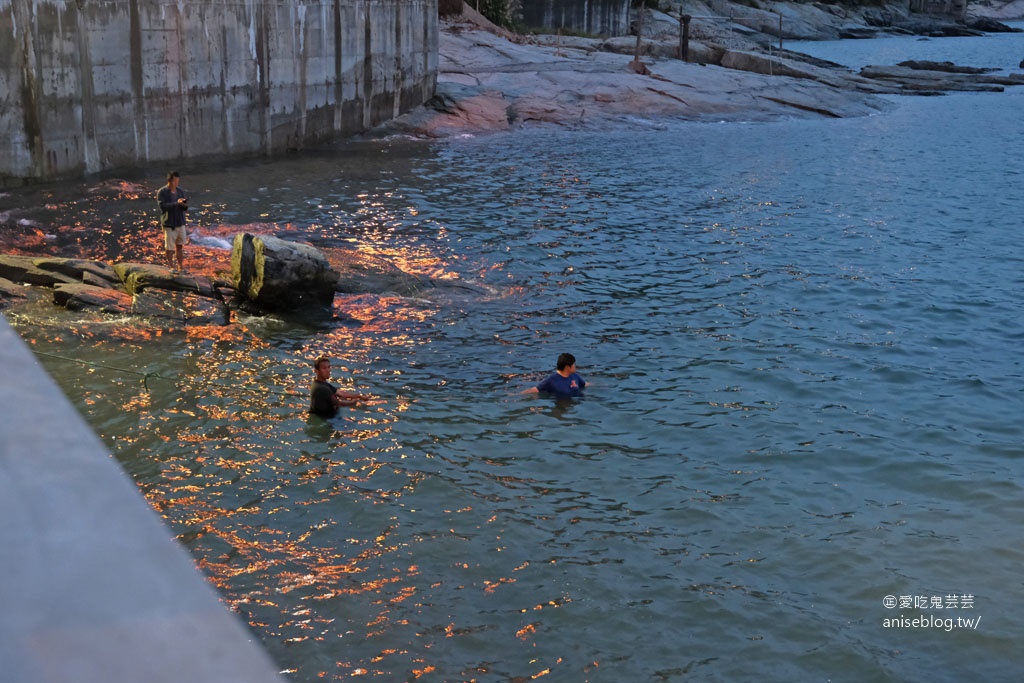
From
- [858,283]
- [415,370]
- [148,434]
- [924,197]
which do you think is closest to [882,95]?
[924,197]

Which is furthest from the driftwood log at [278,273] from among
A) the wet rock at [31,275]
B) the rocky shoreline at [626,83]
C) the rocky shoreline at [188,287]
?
the rocky shoreline at [626,83]

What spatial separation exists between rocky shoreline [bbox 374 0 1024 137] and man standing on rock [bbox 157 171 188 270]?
19530 millimetres

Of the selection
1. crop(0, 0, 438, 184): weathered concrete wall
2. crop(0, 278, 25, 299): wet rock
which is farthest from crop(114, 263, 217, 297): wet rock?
crop(0, 0, 438, 184): weathered concrete wall

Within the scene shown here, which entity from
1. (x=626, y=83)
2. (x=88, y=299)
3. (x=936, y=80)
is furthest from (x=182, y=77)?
(x=936, y=80)

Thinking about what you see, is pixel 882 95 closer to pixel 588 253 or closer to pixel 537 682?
pixel 588 253

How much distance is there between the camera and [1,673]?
6.19ft

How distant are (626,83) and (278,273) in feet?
110

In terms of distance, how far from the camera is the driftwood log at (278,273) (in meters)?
17.1

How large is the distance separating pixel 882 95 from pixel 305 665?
189 feet

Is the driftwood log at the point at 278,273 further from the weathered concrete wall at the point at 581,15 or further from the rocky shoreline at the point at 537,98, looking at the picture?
the weathered concrete wall at the point at 581,15

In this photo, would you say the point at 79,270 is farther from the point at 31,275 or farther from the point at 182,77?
the point at 182,77

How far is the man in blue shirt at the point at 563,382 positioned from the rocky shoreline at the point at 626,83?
25.7 meters

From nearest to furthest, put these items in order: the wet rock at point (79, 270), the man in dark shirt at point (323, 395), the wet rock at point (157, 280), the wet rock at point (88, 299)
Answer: the man in dark shirt at point (323, 395), the wet rock at point (88, 299), the wet rock at point (157, 280), the wet rock at point (79, 270)

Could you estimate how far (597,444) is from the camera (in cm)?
1330
